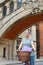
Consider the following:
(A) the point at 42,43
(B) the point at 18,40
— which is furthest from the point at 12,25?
(A) the point at 42,43

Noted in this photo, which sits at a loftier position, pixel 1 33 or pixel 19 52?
pixel 1 33

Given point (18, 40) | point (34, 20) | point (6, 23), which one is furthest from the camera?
point (18, 40)

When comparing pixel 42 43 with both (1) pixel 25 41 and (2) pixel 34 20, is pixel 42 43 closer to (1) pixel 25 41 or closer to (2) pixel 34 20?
(2) pixel 34 20

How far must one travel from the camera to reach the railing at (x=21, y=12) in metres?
14.7

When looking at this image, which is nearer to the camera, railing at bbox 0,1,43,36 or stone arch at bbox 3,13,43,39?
railing at bbox 0,1,43,36

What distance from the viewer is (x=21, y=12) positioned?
14.9 meters

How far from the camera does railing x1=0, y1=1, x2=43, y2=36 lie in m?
14.7

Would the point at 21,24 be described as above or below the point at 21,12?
below

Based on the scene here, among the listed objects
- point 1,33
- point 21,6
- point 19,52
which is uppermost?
point 21,6

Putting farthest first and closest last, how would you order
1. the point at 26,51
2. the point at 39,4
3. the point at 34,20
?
1. the point at 34,20
2. the point at 39,4
3. the point at 26,51

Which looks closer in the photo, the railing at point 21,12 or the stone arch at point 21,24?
the railing at point 21,12

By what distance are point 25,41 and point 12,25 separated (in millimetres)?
7743

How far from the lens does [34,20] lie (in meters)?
16.6

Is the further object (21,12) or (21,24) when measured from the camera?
(21,24)
